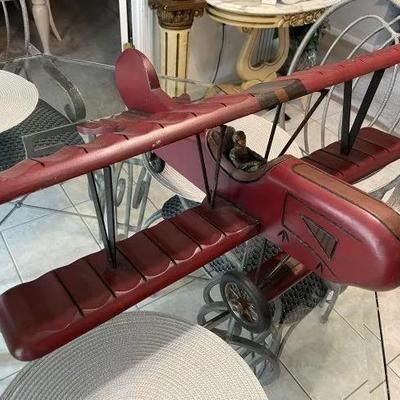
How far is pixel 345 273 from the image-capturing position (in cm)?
57

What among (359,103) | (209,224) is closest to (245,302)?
(209,224)

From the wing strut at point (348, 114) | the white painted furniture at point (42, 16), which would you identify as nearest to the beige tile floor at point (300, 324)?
the wing strut at point (348, 114)

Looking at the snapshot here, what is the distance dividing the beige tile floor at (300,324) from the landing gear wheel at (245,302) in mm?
210

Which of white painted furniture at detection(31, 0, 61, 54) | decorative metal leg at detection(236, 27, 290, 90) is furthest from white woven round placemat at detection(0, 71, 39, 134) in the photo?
white painted furniture at detection(31, 0, 61, 54)

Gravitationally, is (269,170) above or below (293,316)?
above

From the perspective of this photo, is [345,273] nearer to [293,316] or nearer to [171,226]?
[171,226]

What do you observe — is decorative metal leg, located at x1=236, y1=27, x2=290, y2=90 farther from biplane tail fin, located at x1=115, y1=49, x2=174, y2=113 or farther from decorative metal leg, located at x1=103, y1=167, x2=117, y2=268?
decorative metal leg, located at x1=103, y1=167, x2=117, y2=268

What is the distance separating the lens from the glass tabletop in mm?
873

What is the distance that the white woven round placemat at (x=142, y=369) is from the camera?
0.65 metres

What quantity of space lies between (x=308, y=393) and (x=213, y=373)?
1.89 ft

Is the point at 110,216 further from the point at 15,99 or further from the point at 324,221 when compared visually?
the point at 15,99

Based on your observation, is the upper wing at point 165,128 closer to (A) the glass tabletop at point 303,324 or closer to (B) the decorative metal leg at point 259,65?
(A) the glass tabletop at point 303,324

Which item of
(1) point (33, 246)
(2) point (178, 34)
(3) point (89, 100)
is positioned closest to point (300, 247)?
(3) point (89, 100)

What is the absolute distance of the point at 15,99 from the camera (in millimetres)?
1168
